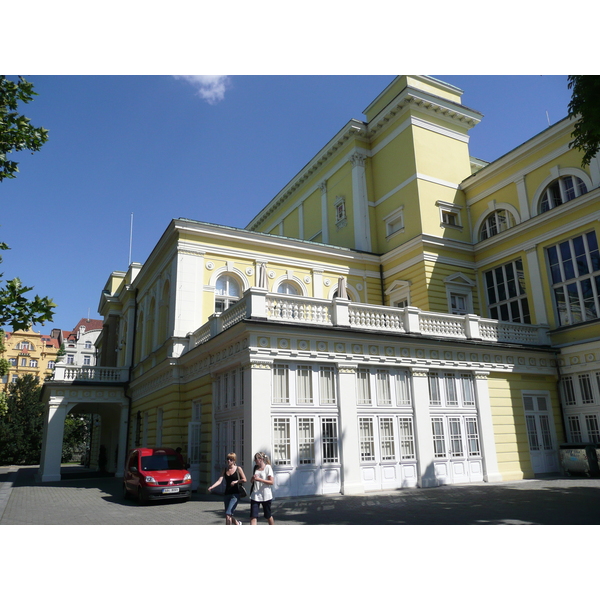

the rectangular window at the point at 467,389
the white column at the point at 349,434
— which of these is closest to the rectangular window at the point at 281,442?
the white column at the point at 349,434

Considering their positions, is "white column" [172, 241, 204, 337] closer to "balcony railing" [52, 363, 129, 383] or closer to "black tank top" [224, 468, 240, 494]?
"balcony railing" [52, 363, 129, 383]

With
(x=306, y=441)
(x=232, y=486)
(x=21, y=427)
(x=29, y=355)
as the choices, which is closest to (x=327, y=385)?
(x=306, y=441)

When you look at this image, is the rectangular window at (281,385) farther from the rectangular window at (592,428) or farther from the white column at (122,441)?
the white column at (122,441)

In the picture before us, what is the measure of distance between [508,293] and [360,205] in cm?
862

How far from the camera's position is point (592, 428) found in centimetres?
1900

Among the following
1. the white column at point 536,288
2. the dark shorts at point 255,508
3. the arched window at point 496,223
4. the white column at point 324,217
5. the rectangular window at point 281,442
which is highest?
the white column at point 324,217

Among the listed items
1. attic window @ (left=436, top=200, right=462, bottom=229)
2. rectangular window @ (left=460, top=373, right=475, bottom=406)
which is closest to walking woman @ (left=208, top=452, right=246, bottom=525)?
rectangular window @ (left=460, top=373, right=475, bottom=406)

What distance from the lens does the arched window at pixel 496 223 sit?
922 inches

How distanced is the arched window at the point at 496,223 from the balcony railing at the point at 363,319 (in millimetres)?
5386

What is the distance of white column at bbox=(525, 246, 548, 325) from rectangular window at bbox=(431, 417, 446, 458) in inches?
286

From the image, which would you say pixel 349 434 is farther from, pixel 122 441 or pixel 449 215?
pixel 122 441

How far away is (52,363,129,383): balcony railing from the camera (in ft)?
93.0

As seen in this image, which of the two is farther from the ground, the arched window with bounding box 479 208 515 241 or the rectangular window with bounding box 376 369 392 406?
the arched window with bounding box 479 208 515 241

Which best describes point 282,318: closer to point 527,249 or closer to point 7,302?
point 7,302
